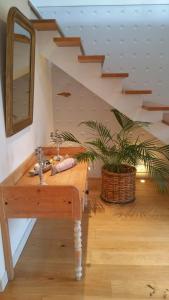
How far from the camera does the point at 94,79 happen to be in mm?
2707

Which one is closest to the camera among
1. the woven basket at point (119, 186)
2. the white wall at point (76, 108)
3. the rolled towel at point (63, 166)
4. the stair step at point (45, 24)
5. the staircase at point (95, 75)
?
the rolled towel at point (63, 166)

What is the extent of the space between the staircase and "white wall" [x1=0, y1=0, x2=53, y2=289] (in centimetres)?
20

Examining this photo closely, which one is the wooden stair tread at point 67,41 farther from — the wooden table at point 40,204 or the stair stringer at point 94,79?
the wooden table at point 40,204

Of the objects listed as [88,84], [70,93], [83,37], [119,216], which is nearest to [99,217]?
[119,216]

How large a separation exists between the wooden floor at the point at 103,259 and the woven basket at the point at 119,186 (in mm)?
153

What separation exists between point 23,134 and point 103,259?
1.25 m

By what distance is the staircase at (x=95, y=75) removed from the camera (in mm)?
2584

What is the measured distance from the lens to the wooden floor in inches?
65.9

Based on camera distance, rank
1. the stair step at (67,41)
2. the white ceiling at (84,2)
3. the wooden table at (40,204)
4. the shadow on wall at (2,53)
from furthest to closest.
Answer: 1. the white ceiling at (84,2)
2. the stair step at (67,41)
3. the shadow on wall at (2,53)
4. the wooden table at (40,204)

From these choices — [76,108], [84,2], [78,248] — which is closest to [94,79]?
[76,108]

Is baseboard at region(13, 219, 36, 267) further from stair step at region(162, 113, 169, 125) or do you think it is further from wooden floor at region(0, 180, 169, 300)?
stair step at region(162, 113, 169, 125)

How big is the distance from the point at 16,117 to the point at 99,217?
135 centimetres

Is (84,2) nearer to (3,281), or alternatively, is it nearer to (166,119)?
(166,119)

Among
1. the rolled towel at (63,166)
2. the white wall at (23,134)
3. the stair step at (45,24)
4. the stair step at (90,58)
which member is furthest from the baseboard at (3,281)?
the stair step at (45,24)
